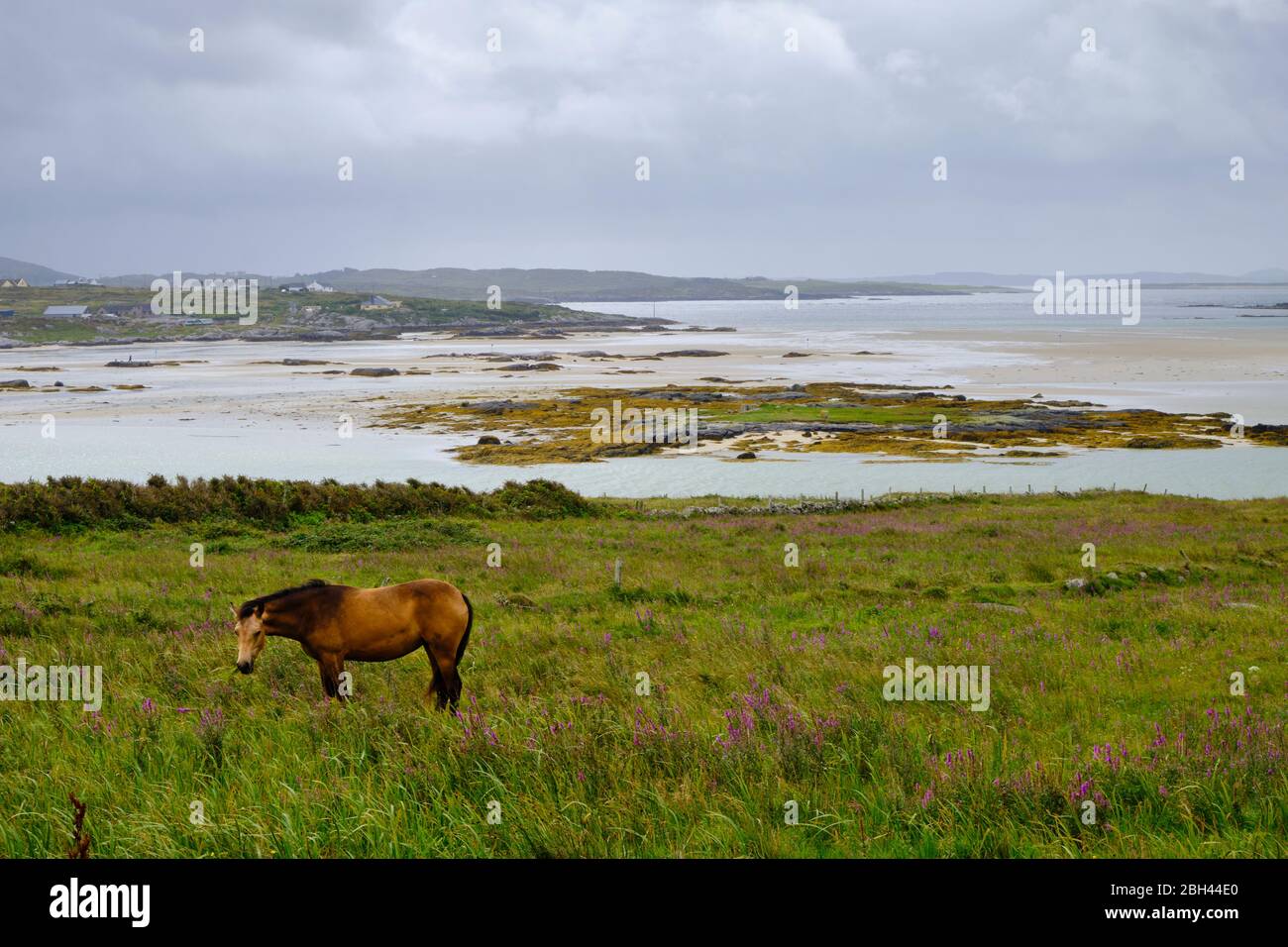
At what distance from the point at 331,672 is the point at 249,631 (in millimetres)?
810

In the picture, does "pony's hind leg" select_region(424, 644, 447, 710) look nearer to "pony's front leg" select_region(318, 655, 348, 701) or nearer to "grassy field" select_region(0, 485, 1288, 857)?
"grassy field" select_region(0, 485, 1288, 857)

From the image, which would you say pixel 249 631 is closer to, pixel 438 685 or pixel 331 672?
pixel 331 672

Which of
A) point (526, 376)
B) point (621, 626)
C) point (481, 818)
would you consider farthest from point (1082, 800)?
point (526, 376)

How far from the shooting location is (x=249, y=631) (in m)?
6.27

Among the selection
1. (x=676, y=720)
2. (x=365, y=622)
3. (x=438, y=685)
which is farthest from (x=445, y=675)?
(x=676, y=720)

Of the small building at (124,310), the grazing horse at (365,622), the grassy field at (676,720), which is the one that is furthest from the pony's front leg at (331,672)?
the small building at (124,310)

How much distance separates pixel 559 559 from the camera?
2034 cm

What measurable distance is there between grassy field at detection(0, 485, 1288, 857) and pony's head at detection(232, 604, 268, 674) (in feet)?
2.44

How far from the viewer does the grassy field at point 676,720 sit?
16.9ft

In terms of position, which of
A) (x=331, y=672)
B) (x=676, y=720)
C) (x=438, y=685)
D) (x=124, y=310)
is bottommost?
(x=676, y=720)

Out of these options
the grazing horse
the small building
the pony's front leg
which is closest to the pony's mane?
the grazing horse

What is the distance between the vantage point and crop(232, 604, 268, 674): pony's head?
614 cm

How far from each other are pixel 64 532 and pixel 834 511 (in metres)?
23.4

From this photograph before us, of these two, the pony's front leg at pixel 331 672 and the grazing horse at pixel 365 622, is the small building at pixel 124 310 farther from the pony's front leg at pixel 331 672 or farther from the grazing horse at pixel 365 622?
the grazing horse at pixel 365 622
